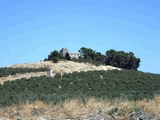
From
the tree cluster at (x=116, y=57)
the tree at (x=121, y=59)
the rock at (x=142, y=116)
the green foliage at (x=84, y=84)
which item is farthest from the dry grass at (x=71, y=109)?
the tree at (x=121, y=59)

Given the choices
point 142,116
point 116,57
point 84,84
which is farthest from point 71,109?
point 116,57

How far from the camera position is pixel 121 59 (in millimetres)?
73250

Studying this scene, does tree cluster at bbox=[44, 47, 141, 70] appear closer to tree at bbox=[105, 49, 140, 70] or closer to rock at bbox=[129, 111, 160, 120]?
tree at bbox=[105, 49, 140, 70]

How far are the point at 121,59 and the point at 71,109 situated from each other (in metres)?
62.5

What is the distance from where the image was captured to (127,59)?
7375cm

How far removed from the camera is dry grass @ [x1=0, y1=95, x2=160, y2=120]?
1101 centimetres

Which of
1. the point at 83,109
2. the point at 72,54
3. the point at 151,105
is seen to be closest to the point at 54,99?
the point at 83,109

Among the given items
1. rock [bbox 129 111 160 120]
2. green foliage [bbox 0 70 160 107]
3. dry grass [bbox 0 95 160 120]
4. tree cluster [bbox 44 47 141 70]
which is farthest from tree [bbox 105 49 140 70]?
rock [bbox 129 111 160 120]

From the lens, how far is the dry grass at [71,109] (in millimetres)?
11008

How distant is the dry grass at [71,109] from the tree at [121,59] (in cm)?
5990

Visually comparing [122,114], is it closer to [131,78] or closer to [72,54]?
[131,78]

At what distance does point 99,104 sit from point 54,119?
8.69 feet

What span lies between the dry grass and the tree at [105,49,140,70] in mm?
59900

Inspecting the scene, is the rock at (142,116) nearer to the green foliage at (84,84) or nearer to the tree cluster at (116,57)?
the green foliage at (84,84)
